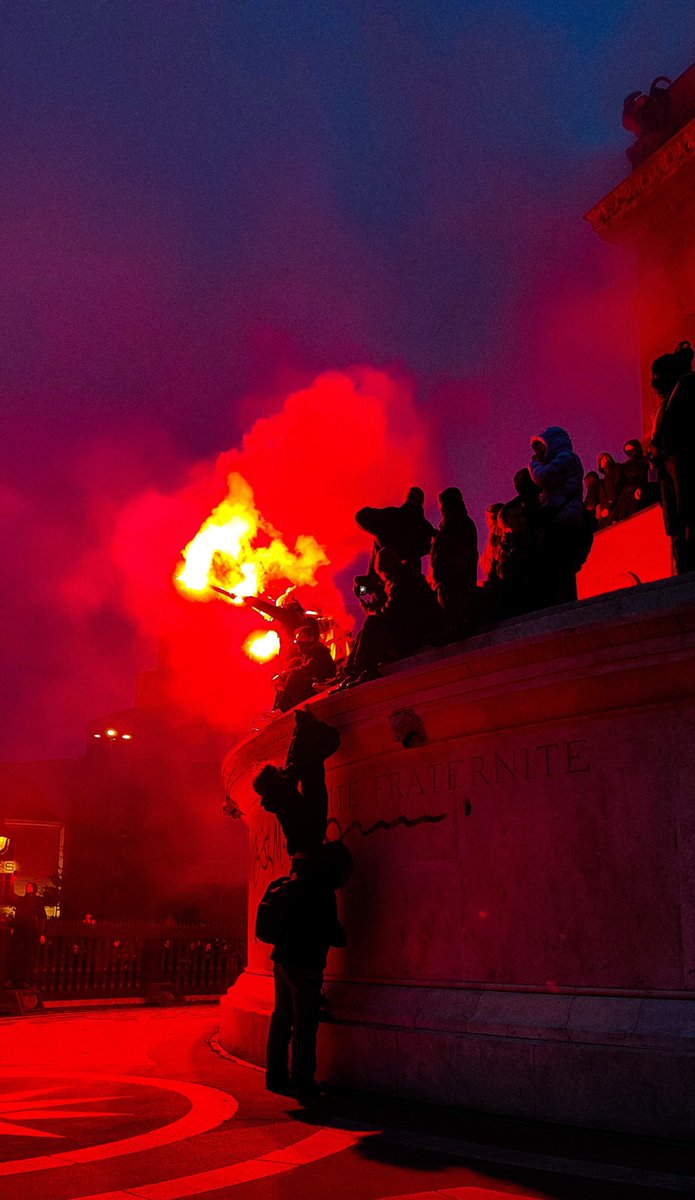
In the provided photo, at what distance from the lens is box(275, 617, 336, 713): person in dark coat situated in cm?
1155

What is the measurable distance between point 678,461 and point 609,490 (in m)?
7.79

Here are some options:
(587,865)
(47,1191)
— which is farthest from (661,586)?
(47,1191)

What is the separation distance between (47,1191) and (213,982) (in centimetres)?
1905

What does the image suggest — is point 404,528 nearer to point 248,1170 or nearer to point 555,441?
point 555,441

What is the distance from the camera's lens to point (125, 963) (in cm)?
2255

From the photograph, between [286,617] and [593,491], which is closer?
[286,617]

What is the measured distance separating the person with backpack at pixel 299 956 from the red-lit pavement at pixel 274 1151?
264 mm

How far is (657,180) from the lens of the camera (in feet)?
61.9

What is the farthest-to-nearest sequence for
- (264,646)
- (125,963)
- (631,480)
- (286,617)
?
(125,963)
(264,646)
(631,480)
(286,617)

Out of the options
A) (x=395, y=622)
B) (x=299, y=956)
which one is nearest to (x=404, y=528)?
(x=395, y=622)

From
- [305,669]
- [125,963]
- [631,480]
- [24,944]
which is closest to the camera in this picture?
[305,669]

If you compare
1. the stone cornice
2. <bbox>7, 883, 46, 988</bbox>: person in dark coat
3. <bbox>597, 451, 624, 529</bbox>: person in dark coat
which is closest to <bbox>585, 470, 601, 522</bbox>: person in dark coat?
<bbox>597, 451, 624, 529</bbox>: person in dark coat

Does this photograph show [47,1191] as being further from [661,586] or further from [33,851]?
[33,851]

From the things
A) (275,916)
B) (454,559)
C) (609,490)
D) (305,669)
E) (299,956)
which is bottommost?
(299,956)
